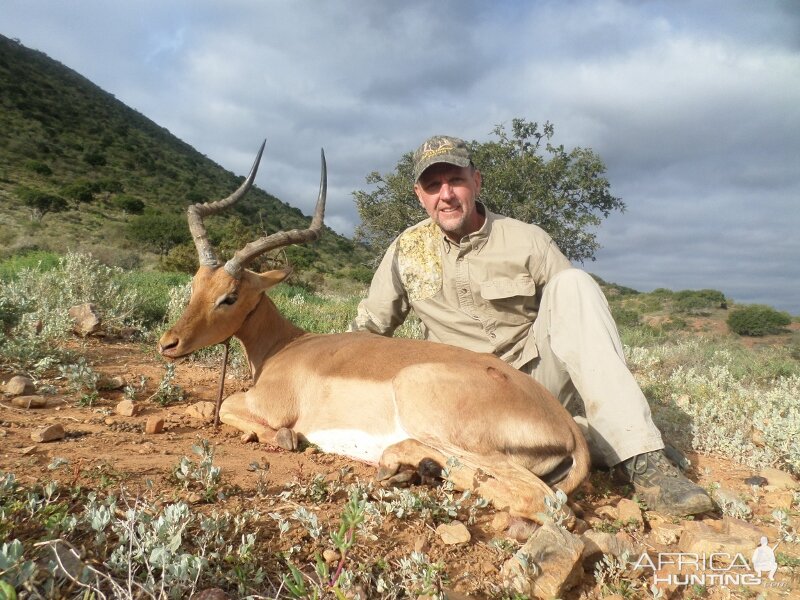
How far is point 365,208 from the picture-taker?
20.1 m

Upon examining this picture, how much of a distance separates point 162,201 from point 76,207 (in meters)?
7.71

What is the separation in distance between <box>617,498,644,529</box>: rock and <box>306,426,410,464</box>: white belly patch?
4.23 ft

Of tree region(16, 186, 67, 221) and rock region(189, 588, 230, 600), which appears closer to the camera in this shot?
rock region(189, 588, 230, 600)

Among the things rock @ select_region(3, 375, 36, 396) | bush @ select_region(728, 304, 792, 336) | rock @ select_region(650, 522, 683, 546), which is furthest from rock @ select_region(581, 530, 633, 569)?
bush @ select_region(728, 304, 792, 336)

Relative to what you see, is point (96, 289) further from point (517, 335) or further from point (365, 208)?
point (365, 208)

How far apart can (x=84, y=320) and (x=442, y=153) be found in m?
4.93

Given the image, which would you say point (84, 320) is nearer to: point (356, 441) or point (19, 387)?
point (19, 387)

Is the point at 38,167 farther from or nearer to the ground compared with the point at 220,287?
farther from the ground

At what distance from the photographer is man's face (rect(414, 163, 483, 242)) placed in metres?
4.62

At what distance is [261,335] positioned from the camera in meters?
4.79

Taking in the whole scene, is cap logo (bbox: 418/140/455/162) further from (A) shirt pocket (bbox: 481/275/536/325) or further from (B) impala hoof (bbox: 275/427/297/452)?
(B) impala hoof (bbox: 275/427/297/452)

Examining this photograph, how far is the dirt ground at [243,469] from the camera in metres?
2.29

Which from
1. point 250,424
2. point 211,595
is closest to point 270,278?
point 250,424

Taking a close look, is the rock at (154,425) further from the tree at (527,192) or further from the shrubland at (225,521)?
the tree at (527,192)
